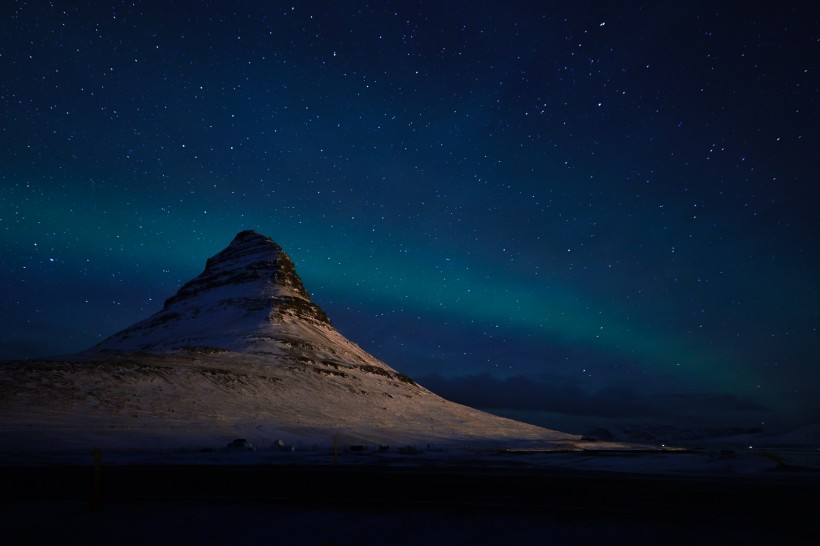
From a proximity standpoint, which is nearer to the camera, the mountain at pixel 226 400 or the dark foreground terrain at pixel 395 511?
the dark foreground terrain at pixel 395 511

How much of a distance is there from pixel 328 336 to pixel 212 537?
18486 centimetres

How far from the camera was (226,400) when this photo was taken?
8856 centimetres

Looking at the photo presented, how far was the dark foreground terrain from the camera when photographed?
1204 centimetres

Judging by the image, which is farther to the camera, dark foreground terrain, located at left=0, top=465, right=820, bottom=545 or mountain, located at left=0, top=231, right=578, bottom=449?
mountain, located at left=0, top=231, right=578, bottom=449

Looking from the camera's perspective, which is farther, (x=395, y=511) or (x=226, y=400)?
(x=226, y=400)

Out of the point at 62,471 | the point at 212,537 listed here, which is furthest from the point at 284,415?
the point at 212,537

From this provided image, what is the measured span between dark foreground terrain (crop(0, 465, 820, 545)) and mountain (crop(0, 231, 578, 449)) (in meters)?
36.6

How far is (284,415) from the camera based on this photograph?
3467 inches

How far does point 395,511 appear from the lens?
1427cm

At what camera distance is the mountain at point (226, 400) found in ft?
191

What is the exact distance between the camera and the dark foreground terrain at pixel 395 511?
1204 centimetres

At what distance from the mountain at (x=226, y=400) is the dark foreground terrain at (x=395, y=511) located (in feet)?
120

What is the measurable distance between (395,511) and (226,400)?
275ft

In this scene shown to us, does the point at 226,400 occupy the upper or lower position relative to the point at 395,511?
upper
